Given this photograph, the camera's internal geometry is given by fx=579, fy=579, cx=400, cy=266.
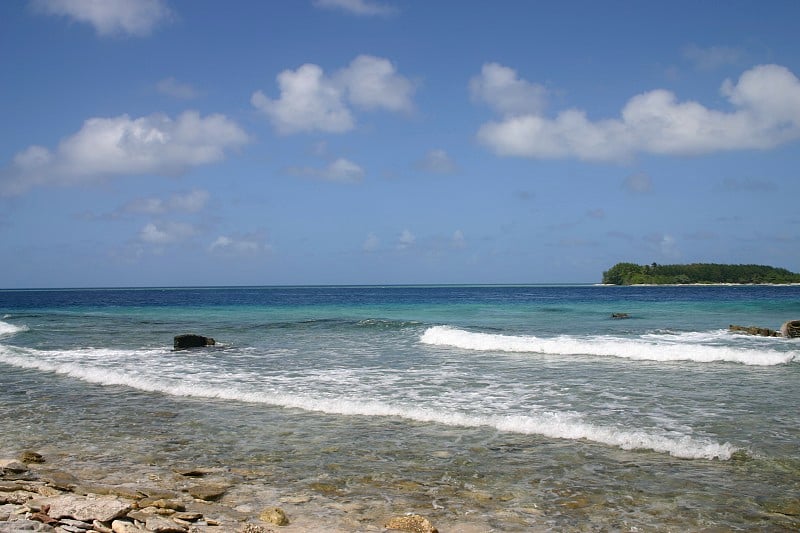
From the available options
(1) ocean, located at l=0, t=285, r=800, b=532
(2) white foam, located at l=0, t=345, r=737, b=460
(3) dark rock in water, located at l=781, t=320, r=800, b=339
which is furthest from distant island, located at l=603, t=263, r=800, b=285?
(2) white foam, located at l=0, t=345, r=737, b=460

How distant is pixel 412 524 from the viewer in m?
5.96

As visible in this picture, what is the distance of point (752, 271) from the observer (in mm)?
176750

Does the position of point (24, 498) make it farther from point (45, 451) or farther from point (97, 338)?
point (97, 338)

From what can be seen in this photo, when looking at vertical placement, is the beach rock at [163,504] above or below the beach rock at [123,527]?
below

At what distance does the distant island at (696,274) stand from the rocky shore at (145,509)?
597 feet

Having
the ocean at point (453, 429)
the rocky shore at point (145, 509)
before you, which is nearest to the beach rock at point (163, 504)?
the rocky shore at point (145, 509)

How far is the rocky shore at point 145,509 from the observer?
576cm

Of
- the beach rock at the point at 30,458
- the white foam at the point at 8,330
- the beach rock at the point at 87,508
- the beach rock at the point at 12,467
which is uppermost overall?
the beach rock at the point at 87,508

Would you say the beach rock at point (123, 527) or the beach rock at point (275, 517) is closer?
the beach rock at point (123, 527)

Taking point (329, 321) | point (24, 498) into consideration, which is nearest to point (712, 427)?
point (24, 498)

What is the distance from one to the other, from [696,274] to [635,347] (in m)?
170

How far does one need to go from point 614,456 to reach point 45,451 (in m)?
8.89

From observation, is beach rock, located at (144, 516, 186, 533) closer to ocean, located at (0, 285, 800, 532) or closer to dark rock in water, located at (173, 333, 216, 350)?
ocean, located at (0, 285, 800, 532)

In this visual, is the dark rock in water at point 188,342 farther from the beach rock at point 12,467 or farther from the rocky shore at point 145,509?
the rocky shore at point 145,509
